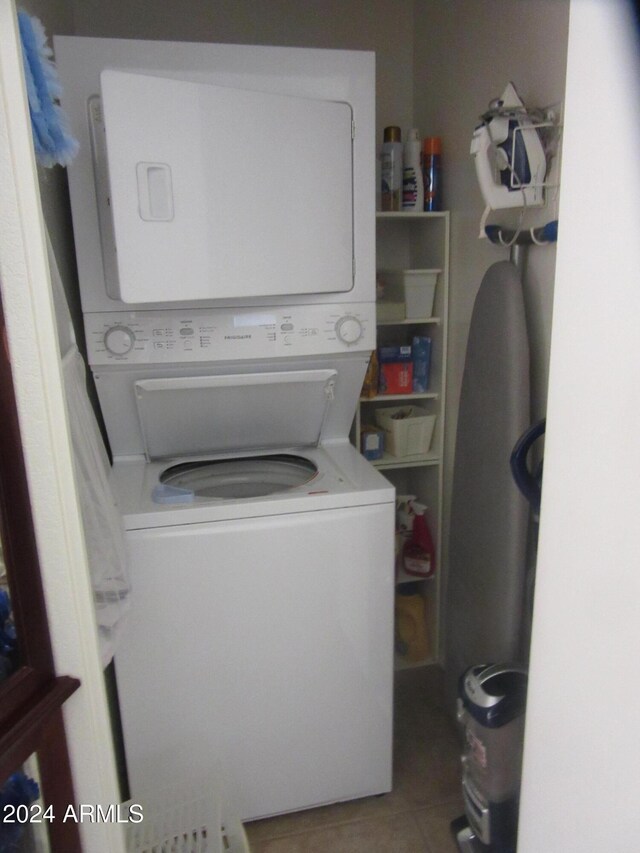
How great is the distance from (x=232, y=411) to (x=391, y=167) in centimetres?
121

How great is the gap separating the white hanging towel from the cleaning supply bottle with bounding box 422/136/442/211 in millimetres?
1621

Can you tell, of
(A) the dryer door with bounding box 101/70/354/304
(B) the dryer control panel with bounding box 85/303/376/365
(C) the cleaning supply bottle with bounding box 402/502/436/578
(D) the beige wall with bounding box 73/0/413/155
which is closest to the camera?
(A) the dryer door with bounding box 101/70/354/304

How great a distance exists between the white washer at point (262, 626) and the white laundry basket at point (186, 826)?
7 cm

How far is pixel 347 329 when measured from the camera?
2043 millimetres

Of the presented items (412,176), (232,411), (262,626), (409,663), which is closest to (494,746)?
(262,626)

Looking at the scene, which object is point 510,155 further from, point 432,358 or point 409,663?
point 409,663

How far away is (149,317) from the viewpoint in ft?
6.30

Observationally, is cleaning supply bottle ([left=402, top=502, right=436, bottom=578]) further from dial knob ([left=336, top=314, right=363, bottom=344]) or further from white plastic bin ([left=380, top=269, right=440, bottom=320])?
dial knob ([left=336, top=314, right=363, bottom=344])

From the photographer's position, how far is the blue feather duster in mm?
1004

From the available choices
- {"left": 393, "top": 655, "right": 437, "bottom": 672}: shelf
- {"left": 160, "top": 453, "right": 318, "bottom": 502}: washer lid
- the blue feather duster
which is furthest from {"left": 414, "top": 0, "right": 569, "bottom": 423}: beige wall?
the blue feather duster

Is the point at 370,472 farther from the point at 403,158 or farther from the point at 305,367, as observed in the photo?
the point at 403,158

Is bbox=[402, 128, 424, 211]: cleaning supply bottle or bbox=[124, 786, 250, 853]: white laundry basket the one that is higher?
bbox=[402, 128, 424, 211]: cleaning supply bottle

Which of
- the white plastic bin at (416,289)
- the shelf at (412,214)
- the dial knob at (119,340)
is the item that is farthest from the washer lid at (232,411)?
the shelf at (412,214)

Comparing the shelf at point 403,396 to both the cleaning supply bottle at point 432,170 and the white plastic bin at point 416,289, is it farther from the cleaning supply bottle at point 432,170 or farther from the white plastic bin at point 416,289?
the cleaning supply bottle at point 432,170
